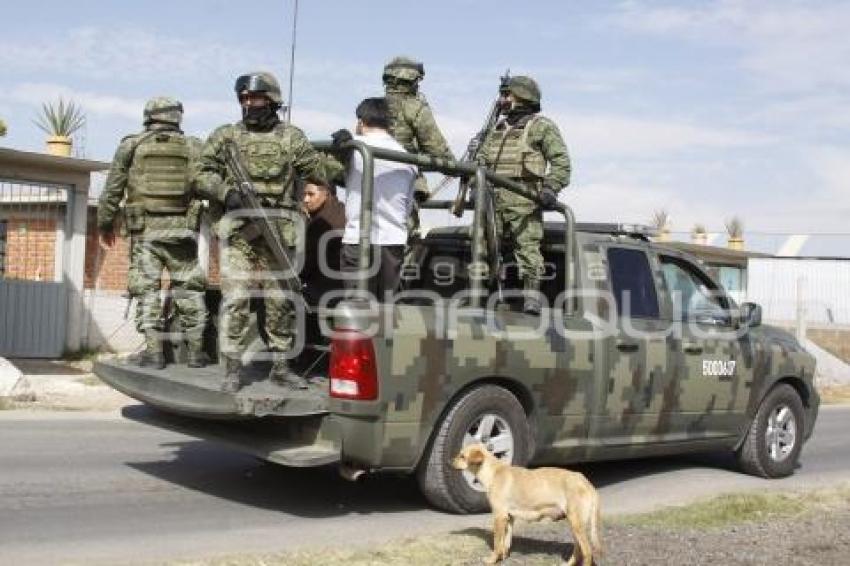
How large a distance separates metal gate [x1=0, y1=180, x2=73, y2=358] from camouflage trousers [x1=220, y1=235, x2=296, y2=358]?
9.65 meters

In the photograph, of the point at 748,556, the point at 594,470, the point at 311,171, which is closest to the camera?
the point at 748,556

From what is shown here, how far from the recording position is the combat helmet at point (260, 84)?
6.42 meters

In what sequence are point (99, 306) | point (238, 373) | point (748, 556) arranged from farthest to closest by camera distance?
point (99, 306) → point (238, 373) → point (748, 556)

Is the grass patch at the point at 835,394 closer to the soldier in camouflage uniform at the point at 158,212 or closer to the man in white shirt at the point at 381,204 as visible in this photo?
the man in white shirt at the point at 381,204

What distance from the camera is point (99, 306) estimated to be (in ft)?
52.5

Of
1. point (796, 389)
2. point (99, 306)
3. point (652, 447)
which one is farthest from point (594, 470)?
point (99, 306)

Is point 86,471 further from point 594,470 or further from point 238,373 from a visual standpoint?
point 594,470

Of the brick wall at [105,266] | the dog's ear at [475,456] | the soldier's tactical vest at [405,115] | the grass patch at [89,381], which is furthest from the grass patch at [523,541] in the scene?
the brick wall at [105,266]

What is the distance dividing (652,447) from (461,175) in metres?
2.41

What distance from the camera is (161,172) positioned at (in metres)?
7.39

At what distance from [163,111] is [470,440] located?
3.23 metres

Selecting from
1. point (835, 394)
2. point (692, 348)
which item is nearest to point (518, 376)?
point (692, 348)

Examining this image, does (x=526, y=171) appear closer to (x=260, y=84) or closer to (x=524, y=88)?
(x=524, y=88)

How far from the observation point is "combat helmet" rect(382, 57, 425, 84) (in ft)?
25.1
